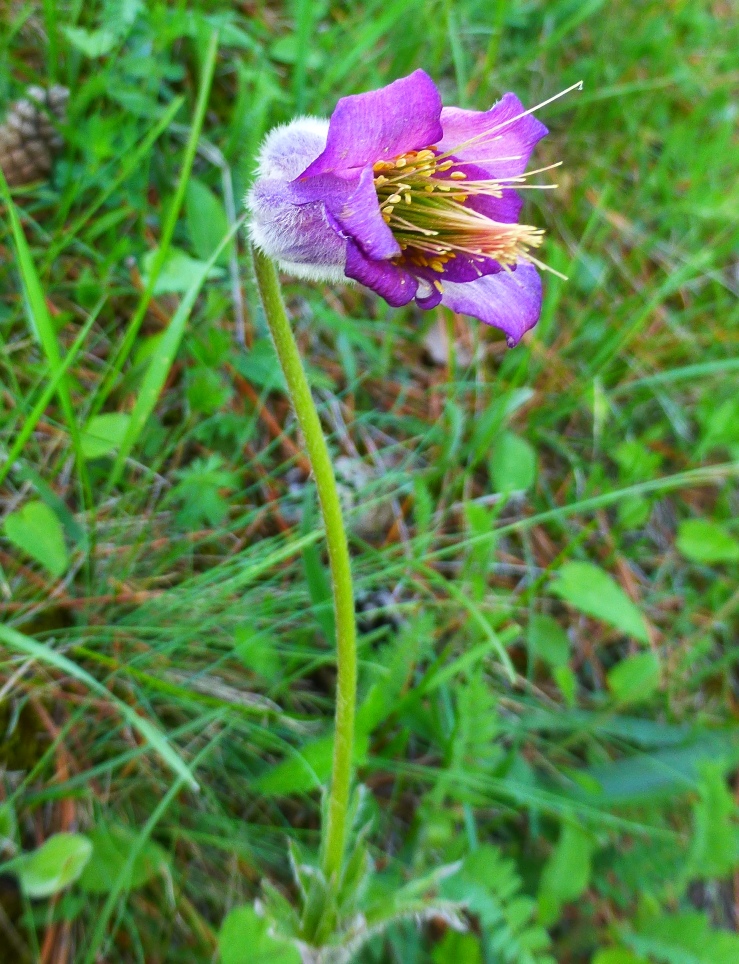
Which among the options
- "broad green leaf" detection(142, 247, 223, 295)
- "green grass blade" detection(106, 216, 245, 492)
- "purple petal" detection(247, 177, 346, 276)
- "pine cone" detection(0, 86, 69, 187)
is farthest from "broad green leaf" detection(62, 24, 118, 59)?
"purple petal" detection(247, 177, 346, 276)

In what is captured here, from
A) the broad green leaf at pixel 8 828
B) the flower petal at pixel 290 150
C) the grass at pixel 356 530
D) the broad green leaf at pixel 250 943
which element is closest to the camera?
the flower petal at pixel 290 150

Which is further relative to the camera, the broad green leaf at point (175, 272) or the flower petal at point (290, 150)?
the broad green leaf at point (175, 272)

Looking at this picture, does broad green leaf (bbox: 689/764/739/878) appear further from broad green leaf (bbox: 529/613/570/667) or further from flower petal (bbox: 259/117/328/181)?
flower petal (bbox: 259/117/328/181)

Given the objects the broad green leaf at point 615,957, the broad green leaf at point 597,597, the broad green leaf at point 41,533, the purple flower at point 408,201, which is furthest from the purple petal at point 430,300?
the broad green leaf at point 615,957

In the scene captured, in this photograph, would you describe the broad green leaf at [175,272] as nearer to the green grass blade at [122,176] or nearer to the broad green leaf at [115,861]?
the green grass blade at [122,176]

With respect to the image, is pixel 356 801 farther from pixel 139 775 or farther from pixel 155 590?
pixel 155 590

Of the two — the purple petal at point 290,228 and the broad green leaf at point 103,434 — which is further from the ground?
the purple petal at point 290,228

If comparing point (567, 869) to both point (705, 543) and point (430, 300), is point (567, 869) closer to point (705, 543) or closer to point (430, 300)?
point (705, 543)
